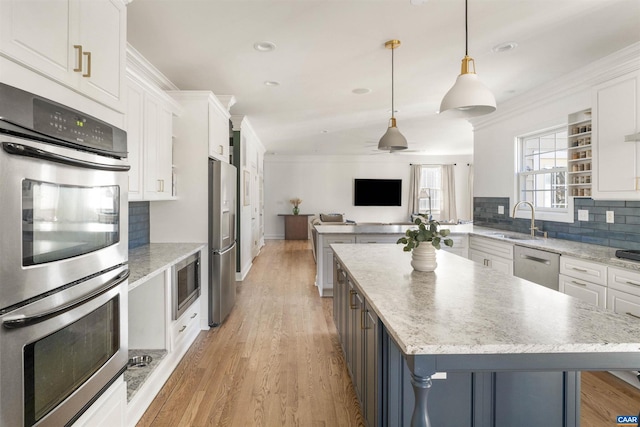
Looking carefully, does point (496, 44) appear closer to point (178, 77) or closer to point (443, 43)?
point (443, 43)

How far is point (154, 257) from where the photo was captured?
8.87 feet

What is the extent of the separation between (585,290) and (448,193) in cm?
839

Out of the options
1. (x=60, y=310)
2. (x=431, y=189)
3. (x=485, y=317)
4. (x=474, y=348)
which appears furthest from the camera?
(x=431, y=189)

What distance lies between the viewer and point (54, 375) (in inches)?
46.9

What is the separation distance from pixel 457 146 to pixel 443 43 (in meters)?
6.61

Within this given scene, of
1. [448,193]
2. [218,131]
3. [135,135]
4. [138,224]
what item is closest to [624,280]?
[135,135]

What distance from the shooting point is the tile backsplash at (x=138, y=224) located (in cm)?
315

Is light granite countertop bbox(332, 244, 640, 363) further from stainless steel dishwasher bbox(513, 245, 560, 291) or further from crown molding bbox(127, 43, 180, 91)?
crown molding bbox(127, 43, 180, 91)

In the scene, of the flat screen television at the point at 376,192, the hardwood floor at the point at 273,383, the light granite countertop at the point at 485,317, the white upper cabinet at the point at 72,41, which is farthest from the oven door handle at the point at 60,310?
the flat screen television at the point at 376,192

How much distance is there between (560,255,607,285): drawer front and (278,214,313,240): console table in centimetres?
780

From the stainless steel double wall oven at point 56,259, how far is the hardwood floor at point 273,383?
80cm

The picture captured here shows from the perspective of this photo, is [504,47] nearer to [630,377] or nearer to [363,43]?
[363,43]

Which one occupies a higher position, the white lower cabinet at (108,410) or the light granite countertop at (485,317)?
the light granite countertop at (485,317)

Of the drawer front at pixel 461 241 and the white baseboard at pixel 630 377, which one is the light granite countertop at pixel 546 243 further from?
the white baseboard at pixel 630 377
